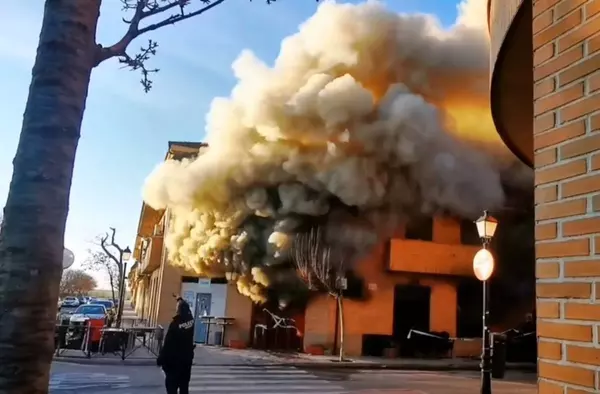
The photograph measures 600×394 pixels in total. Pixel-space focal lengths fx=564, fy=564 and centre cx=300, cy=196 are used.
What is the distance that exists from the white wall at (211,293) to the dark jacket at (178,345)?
13.1 meters

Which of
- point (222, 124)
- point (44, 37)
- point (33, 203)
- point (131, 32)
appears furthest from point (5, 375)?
point (222, 124)

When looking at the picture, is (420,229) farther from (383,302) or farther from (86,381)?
(86,381)

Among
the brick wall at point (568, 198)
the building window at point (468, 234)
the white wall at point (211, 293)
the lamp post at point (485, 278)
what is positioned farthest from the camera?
the building window at point (468, 234)

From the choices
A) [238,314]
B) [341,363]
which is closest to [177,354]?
[341,363]

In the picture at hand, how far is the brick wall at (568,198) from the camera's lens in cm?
152

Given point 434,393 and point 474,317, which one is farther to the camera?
point 474,317

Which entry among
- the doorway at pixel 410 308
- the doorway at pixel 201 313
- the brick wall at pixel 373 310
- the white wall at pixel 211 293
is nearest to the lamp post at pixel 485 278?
the brick wall at pixel 373 310

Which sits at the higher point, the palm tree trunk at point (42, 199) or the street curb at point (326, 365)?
the palm tree trunk at point (42, 199)

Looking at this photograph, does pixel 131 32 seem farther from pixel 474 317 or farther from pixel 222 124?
pixel 222 124

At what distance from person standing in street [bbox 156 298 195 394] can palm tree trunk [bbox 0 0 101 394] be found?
5.18 meters

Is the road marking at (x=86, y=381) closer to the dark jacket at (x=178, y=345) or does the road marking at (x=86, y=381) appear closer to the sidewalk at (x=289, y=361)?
the sidewalk at (x=289, y=361)

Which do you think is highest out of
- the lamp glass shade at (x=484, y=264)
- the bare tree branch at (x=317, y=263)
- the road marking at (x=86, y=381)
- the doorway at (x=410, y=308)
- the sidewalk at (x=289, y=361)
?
the bare tree branch at (x=317, y=263)

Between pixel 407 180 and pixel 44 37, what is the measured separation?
21.0 meters

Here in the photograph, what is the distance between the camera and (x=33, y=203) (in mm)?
2180
